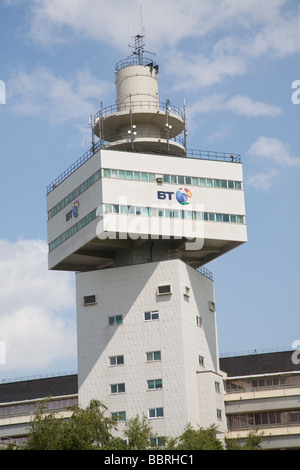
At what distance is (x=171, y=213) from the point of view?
102m

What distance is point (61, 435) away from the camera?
3039 inches

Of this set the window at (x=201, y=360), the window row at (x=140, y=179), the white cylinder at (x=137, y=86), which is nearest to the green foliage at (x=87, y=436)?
the window at (x=201, y=360)

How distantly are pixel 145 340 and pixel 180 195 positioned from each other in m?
15.6

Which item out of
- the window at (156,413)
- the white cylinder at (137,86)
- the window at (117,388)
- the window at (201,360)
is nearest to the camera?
the window at (156,413)

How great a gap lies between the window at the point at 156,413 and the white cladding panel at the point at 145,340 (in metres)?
0.32

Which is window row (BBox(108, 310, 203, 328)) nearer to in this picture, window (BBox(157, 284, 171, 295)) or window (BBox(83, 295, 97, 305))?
window (BBox(157, 284, 171, 295))

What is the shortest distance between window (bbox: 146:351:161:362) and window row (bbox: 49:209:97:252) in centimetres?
1479

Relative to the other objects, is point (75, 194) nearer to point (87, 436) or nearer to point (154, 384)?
point (154, 384)

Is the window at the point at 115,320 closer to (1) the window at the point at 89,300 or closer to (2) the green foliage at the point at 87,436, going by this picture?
(1) the window at the point at 89,300

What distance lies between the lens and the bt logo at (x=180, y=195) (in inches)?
4021

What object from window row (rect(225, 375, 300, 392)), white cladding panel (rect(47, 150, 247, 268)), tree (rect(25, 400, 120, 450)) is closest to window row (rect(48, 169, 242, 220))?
white cladding panel (rect(47, 150, 247, 268))

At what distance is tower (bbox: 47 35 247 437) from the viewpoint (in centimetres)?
9925
